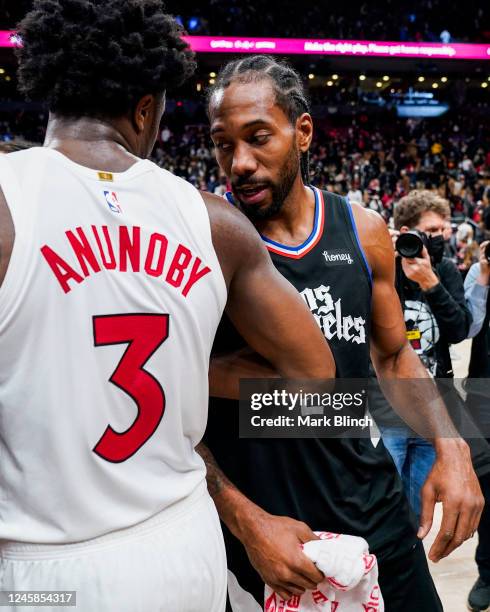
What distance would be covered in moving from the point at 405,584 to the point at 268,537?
59 centimetres

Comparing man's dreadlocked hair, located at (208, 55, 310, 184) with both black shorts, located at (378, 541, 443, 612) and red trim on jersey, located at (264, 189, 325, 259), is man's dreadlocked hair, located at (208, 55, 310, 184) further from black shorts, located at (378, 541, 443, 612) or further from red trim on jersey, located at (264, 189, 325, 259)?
black shorts, located at (378, 541, 443, 612)

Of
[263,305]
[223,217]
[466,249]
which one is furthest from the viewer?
[466,249]

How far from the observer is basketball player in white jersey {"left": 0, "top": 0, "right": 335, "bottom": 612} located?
1.14 m

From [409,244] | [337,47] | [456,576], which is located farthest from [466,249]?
[337,47]

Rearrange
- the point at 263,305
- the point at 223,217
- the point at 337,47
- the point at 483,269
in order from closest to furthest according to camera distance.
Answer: the point at 223,217 < the point at 263,305 < the point at 483,269 < the point at 337,47

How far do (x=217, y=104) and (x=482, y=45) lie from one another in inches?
890

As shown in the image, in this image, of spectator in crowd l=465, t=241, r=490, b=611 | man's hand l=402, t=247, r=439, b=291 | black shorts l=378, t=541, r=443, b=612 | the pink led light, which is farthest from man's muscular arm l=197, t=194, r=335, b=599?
the pink led light

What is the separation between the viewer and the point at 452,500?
166cm

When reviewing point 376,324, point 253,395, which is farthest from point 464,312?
point 253,395

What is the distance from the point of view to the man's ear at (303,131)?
1.96 m

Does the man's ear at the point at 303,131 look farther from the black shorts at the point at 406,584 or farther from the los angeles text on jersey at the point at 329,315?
the black shorts at the point at 406,584

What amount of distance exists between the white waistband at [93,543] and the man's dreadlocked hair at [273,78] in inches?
45.2

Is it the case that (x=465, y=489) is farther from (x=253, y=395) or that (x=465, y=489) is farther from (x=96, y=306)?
(x=96, y=306)

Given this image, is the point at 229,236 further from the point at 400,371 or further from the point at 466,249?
the point at 466,249
